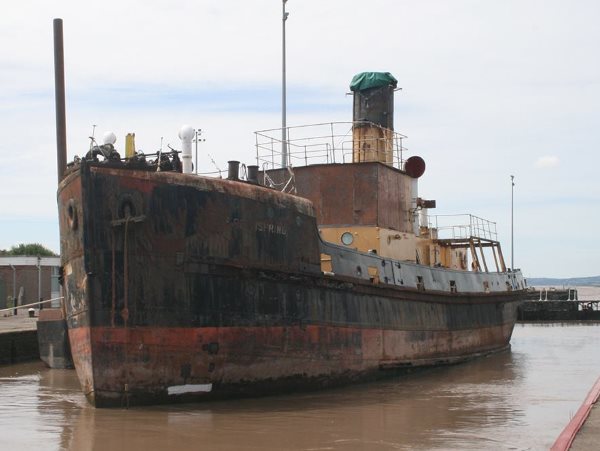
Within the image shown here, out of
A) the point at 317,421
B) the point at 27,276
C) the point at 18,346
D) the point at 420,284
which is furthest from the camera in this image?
the point at 27,276

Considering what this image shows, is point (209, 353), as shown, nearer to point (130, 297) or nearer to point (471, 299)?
point (130, 297)

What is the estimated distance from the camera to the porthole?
16312mm

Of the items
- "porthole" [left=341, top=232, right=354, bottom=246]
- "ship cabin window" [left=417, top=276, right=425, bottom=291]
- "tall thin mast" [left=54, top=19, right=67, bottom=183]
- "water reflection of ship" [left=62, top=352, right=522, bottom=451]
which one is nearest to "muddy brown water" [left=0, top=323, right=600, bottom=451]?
"water reflection of ship" [left=62, top=352, right=522, bottom=451]

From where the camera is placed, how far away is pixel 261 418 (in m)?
11.0

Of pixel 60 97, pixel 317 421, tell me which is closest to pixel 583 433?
pixel 317 421

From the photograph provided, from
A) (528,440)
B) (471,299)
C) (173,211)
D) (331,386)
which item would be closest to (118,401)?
(173,211)

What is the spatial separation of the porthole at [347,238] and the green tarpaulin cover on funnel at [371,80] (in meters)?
4.96

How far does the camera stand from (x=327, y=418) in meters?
11.2

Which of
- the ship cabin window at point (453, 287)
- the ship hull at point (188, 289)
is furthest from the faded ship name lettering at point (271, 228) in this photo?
the ship cabin window at point (453, 287)

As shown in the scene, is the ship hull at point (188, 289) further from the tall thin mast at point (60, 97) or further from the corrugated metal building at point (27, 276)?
the corrugated metal building at point (27, 276)

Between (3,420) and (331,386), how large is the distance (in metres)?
5.13

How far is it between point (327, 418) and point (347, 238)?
5.68 m

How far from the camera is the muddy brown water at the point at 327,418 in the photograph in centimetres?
964

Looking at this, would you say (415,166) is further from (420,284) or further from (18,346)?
(18,346)
